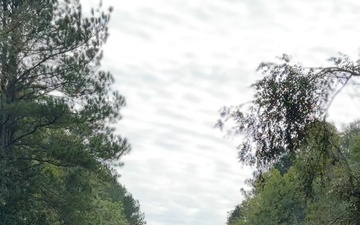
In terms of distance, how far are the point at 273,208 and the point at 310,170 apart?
1537 inches

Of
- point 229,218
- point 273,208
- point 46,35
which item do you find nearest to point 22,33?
point 46,35

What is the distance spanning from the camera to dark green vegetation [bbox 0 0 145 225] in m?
28.8

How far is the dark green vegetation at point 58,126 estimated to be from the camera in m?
28.8

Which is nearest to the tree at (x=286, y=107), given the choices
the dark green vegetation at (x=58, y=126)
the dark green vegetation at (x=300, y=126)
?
the dark green vegetation at (x=300, y=126)

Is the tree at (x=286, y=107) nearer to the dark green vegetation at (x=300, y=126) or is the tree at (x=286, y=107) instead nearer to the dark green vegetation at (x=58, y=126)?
the dark green vegetation at (x=300, y=126)

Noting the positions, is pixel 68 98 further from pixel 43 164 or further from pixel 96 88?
pixel 43 164

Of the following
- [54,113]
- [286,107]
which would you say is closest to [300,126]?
[286,107]

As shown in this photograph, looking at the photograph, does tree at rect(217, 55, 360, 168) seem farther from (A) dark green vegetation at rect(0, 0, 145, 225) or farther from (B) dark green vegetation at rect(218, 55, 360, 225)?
(A) dark green vegetation at rect(0, 0, 145, 225)

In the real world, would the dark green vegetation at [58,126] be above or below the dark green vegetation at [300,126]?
above

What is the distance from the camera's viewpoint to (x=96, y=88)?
98.0ft

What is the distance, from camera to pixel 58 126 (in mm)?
29469

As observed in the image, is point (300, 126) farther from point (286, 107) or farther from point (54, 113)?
point (54, 113)

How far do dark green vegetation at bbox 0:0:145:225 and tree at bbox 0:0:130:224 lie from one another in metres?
0.04

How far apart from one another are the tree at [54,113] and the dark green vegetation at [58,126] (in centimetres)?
4
